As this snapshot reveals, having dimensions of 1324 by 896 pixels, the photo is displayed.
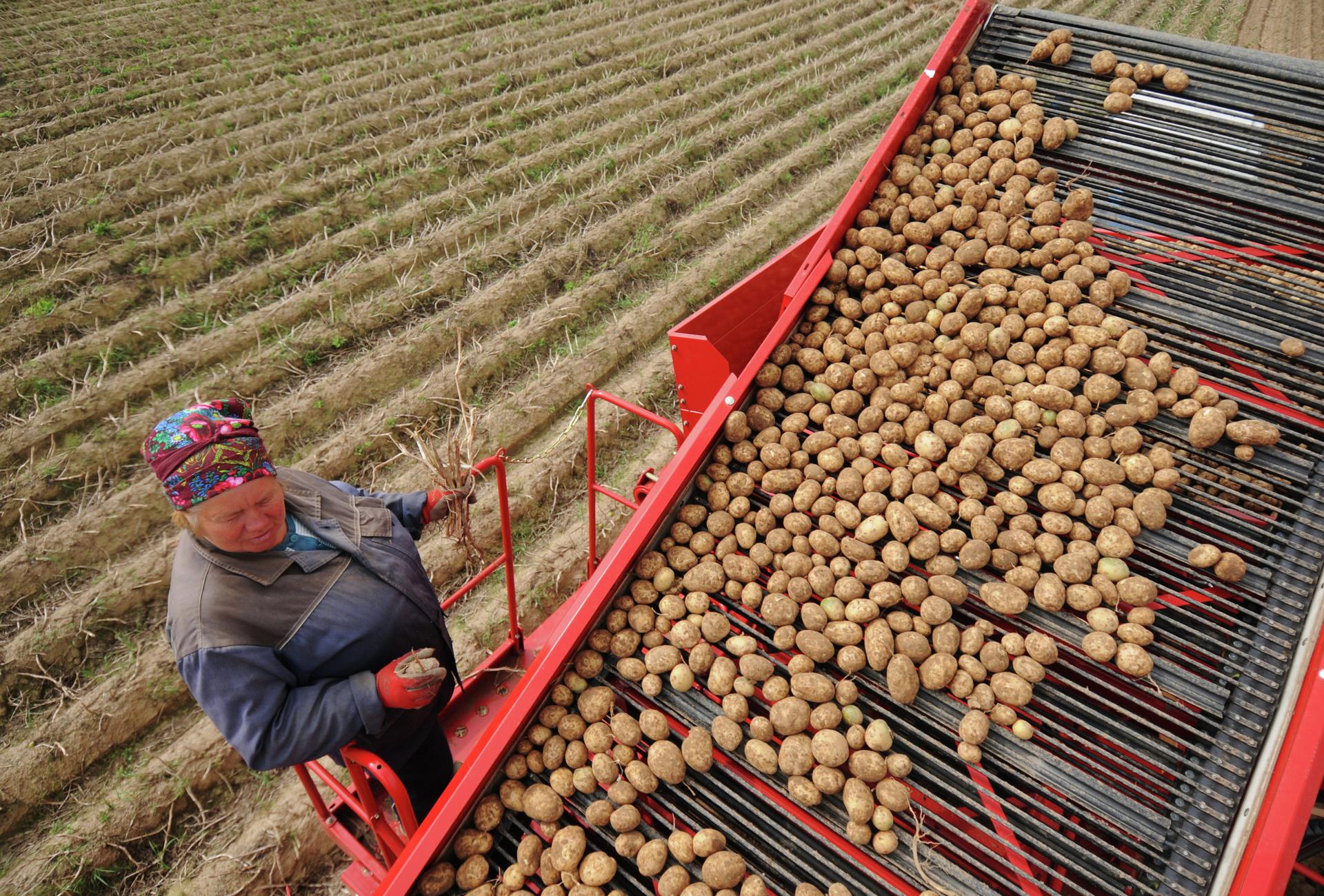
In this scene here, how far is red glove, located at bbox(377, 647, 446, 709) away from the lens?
2023 mm

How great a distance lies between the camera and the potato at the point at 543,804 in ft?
6.59

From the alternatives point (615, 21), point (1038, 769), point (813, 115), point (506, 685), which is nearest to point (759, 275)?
Answer: point (506, 685)

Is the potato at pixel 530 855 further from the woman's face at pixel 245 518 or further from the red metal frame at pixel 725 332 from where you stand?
the red metal frame at pixel 725 332

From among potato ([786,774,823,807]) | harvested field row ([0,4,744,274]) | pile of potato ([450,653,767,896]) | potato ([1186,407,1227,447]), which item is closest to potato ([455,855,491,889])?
pile of potato ([450,653,767,896])

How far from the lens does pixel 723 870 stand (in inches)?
71.3

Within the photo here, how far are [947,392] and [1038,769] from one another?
48.0 inches

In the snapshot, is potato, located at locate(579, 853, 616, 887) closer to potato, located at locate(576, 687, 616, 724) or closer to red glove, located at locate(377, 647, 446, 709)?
potato, located at locate(576, 687, 616, 724)

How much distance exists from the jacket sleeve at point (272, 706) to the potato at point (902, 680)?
1.46 meters

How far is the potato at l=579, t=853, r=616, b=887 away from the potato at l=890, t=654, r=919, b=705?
2.94 feet

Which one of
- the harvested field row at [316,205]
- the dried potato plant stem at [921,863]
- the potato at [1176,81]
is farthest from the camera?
the harvested field row at [316,205]

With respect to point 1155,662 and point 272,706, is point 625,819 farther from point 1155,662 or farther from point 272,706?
point 1155,662

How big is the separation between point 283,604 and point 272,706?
273 millimetres

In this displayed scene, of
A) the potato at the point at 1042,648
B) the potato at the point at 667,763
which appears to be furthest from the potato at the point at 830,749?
the potato at the point at 1042,648

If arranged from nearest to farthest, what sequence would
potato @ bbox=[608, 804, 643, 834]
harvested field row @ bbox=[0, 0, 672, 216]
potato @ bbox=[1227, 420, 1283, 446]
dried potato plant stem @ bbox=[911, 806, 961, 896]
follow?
dried potato plant stem @ bbox=[911, 806, 961, 896] → potato @ bbox=[608, 804, 643, 834] → potato @ bbox=[1227, 420, 1283, 446] → harvested field row @ bbox=[0, 0, 672, 216]
